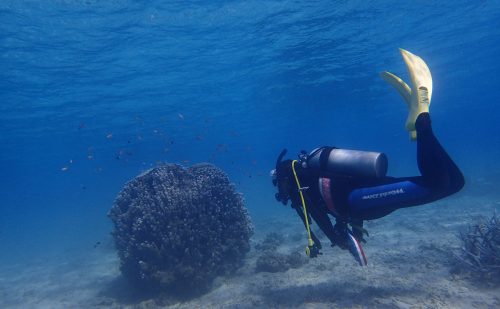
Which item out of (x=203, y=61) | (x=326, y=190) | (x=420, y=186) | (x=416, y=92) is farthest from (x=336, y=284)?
(x=203, y=61)

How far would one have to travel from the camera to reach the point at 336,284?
7.72 metres

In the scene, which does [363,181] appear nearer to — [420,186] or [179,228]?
[420,186]

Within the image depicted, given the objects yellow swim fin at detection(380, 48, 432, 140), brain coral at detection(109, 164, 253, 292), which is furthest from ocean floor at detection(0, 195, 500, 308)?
yellow swim fin at detection(380, 48, 432, 140)

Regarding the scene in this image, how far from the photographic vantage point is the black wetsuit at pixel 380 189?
14.3 feet

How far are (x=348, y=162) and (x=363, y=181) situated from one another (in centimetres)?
39

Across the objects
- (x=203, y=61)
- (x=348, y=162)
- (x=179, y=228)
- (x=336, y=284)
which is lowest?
(x=336, y=284)

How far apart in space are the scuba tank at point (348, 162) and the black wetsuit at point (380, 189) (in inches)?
5.1

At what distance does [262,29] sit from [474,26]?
17.0 metres

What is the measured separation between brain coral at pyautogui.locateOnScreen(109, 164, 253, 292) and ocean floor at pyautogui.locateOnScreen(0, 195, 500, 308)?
569 millimetres

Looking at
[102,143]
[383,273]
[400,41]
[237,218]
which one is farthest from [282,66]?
[102,143]

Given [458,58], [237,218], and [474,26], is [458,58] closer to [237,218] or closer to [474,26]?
[474,26]

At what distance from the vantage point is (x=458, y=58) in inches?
1250

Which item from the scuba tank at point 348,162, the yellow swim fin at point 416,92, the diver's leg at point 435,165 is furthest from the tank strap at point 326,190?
the yellow swim fin at point 416,92

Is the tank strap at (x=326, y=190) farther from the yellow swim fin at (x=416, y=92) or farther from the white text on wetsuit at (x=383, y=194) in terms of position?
the yellow swim fin at (x=416, y=92)
